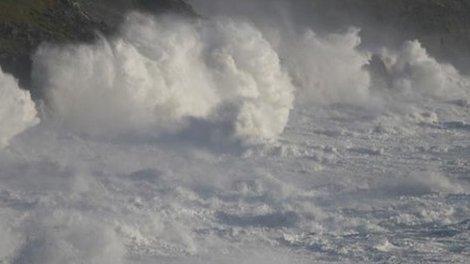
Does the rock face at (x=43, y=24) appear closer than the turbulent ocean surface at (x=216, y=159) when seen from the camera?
No

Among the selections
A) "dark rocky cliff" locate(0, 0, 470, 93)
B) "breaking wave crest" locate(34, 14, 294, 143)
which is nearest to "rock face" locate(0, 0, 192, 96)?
"dark rocky cliff" locate(0, 0, 470, 93)

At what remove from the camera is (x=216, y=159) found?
2395cm

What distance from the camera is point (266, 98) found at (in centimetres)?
2875

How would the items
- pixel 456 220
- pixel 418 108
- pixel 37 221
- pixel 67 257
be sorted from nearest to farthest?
pixel 67 257 < pixel 37 221 < pixel 456 220 < pixel 418 108

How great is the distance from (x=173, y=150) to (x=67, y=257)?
794 centimetres

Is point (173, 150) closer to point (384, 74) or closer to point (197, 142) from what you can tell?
point (197, 142)

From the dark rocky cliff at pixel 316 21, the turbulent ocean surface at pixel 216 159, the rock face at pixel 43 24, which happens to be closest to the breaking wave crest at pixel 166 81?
the turbulent ocean surface at pixel 216 159

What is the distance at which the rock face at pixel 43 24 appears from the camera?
84.7 feet

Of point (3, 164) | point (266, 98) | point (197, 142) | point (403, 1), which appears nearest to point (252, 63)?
point (266, 98)

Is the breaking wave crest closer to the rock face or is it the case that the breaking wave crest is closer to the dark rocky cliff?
the rock face

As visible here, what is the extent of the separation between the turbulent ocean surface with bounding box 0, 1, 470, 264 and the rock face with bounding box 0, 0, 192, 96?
0.44 m

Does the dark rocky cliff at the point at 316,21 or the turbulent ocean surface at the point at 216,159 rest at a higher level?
the dark rocky cliff at the point at 316,21

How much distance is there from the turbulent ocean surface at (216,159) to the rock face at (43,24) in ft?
1.43

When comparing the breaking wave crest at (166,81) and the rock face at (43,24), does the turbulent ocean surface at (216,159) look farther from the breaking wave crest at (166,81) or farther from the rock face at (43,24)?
the rock face at (43,24)
